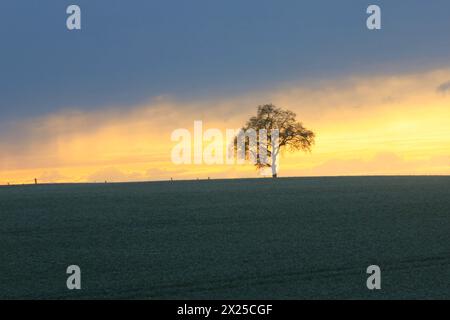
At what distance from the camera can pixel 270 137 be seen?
75.2 metres

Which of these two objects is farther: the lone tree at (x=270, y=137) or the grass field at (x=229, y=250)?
the lone tree at (x=270, y=137)

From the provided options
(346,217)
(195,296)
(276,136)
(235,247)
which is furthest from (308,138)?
(195,296)

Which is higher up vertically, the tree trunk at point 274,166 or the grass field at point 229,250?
the tree trunk at point 274,166

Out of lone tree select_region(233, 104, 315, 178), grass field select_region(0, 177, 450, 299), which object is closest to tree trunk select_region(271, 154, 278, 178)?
lone tree select_region(233, 104, 315, 178)

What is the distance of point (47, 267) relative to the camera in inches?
549

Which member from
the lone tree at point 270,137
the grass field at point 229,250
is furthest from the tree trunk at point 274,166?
the grass field at point 229,250

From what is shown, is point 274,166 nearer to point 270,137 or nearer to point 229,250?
point 270,137

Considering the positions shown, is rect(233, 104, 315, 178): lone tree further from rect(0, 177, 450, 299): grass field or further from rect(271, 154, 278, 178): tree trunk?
rect(0, 177, 450, 299): grass field

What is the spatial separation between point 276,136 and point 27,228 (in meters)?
56.5

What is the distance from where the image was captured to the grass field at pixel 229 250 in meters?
11.7

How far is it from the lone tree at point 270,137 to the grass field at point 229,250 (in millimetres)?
47561

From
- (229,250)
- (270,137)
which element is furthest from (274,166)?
(229,250)

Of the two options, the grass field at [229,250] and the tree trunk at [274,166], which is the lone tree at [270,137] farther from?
the grass field at [229,250]
